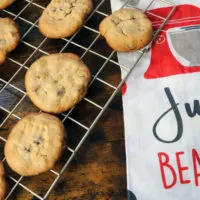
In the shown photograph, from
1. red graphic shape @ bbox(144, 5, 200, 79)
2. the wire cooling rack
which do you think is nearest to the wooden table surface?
the wire cooling rack

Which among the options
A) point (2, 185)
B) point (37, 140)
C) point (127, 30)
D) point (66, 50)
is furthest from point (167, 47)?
point (2, 185)

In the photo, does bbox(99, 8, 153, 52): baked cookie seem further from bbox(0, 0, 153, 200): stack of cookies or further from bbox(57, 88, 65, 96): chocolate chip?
bbox(57, 88, 65, 96): chocolate chip

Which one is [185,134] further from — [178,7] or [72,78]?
[178,7]

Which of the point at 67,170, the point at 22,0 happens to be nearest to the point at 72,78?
the point at 67,170

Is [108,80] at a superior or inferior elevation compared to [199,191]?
superior

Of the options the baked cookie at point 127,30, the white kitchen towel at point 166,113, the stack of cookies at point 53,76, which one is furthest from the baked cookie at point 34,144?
the baked cookie at point 127,30

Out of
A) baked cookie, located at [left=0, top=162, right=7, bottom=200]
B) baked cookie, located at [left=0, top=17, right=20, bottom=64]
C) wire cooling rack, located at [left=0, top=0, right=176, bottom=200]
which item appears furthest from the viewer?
baked cookie, located at [left=0, top=17, right=20, bottom=64]
